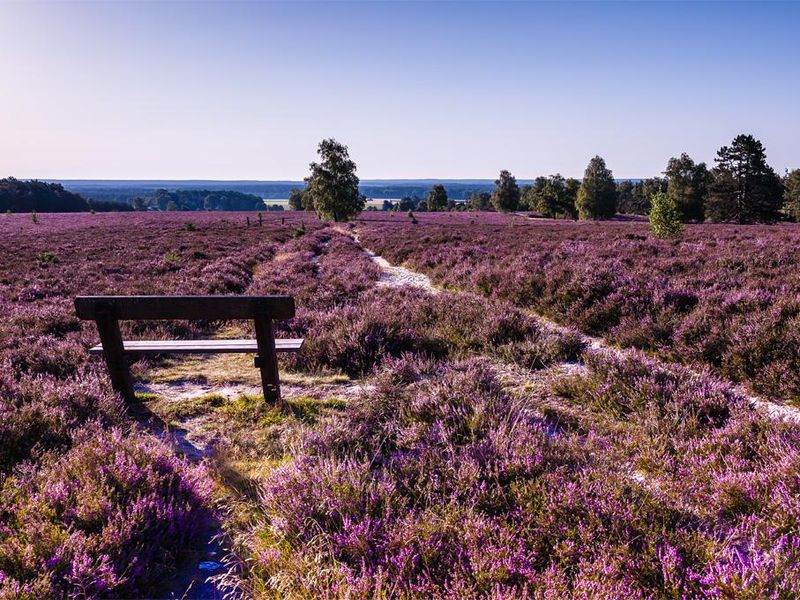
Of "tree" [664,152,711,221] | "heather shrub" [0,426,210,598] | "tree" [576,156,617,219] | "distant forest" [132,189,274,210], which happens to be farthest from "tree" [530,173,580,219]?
"distant forest" [132,189,274,210]

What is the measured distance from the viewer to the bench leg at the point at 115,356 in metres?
4.68

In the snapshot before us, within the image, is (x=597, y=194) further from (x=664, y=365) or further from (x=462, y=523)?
(x=462, y=523)

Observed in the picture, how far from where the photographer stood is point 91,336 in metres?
7.09

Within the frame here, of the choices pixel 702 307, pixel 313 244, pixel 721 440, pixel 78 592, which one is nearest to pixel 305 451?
pixel 78 592

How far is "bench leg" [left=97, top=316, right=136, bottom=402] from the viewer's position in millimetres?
4680

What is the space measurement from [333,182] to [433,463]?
5646 cm

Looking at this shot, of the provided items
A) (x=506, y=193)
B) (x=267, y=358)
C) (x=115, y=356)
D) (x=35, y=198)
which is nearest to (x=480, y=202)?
(x=506, y=193)

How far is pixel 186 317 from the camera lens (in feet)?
14.6

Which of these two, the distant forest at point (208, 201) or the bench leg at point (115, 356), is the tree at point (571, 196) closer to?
the bench leg at point (115, 356)

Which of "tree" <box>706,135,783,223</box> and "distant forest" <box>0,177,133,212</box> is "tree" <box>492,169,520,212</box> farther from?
"distant forest" <box>0,177,133,212</box>

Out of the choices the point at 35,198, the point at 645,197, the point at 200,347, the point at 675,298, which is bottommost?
the point at 675,298

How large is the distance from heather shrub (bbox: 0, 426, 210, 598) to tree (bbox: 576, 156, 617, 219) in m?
66.8

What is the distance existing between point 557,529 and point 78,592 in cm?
265

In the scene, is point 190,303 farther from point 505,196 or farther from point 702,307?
point 505,196
